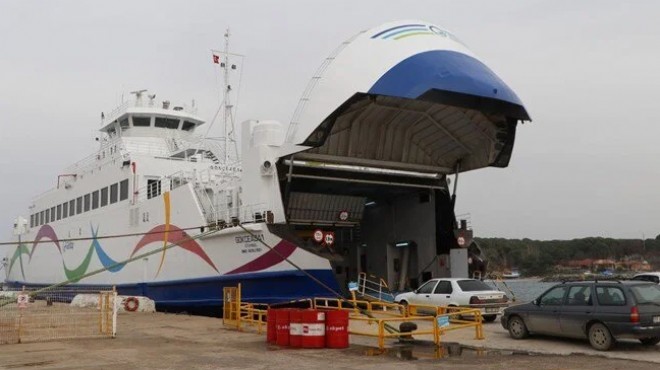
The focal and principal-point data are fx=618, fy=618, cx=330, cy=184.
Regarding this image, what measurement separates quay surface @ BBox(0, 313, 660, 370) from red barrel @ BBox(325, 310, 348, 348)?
0.87 feet

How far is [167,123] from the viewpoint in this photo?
27.6 meters

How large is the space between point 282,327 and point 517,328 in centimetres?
450

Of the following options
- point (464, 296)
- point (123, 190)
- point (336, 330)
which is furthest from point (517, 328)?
point (123, 190)

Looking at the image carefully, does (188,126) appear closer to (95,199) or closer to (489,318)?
(95,199)

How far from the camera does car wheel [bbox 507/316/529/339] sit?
1170 cm

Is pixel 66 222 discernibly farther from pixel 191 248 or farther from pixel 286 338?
pixel 286 338

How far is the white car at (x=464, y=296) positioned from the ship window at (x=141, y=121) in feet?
52.8

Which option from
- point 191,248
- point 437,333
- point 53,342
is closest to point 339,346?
point 437,333

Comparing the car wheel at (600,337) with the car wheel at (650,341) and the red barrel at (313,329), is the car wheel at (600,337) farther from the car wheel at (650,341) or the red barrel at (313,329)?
the red barrel at (313,329)

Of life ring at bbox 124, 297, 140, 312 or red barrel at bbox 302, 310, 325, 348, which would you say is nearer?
red barrel at bbox 302, 310, 325, 348

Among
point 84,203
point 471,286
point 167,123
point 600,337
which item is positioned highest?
point 167,123

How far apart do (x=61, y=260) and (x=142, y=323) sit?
46.0 feet

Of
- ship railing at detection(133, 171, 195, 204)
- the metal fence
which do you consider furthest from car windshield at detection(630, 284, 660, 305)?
ship railing at detection(133, 171, 195, 204)

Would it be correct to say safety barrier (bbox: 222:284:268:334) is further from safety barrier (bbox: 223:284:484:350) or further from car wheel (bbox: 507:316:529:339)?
car wheel (bbox: 507:316:529:339)
